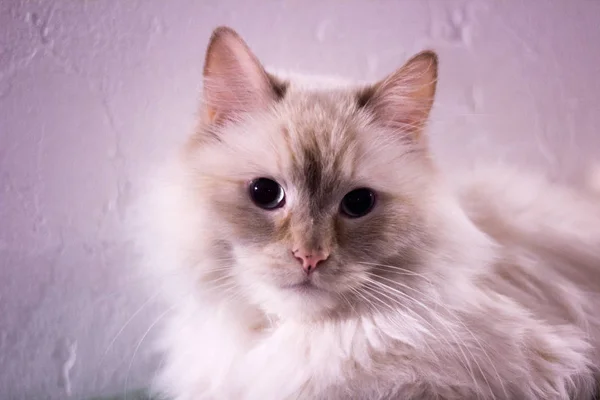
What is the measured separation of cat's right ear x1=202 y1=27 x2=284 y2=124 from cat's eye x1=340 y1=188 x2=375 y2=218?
0.26 meters

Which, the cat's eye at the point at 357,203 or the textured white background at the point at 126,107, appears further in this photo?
the textured white background at the point at 126,107

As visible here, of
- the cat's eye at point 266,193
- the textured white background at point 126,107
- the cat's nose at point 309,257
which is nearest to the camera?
the cat's nose at point 309,257

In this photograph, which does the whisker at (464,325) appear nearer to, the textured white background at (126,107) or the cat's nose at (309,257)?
the cat's nose at (309,257)

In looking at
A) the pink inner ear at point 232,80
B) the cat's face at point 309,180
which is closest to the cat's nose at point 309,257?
the cat's face at point 309,180

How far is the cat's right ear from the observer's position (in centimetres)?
105

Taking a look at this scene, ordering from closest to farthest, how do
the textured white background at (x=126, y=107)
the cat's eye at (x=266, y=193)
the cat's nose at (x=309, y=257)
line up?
the cat's nose at (x=309, y=257) < the cat's eye at (x=266, y=193) < the textured white background at (x=126, y=107)

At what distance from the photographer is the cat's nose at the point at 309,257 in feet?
3.01

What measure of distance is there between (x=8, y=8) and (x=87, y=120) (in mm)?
343

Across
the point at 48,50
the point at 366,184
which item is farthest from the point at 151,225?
the point at 48,50

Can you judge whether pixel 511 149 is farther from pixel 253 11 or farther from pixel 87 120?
pixel 87 120

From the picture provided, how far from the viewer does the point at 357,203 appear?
3.42 feet

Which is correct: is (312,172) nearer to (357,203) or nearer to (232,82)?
(357,203)

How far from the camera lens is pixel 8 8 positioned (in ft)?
4.59

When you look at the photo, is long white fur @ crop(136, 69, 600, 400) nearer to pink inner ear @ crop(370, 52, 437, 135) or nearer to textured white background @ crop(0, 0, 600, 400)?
pink inner ear @ crop(370, 52, 437, 135)
